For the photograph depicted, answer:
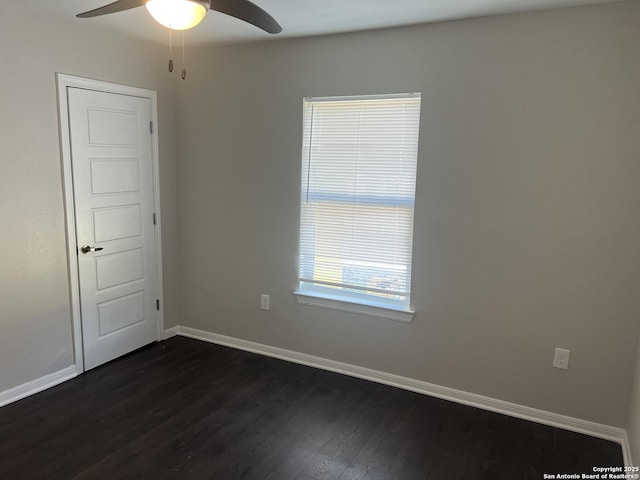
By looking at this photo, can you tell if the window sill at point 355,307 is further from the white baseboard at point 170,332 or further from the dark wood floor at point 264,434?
the white baseboard at point 170,332

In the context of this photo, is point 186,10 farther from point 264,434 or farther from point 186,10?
point 264,434

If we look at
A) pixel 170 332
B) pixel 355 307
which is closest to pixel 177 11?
pixel 355 307

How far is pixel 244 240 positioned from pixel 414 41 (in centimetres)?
191

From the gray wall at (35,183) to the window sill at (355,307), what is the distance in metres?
1.68

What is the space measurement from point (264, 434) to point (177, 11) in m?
2.18

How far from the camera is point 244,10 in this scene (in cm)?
188

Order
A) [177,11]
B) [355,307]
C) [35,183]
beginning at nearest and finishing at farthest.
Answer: [177,11]
[35,183]
[355,307]

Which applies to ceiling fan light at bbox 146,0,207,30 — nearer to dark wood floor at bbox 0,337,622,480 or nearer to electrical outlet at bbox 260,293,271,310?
dark wood floor at bbox 0,337,622,480

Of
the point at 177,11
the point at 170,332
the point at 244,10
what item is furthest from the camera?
the point at 170,332

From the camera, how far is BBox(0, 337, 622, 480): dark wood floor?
91.4 inches

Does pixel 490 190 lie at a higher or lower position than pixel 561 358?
higher

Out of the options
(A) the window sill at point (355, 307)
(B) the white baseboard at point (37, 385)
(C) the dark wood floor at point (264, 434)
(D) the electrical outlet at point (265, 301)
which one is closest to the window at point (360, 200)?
(A) the window sill at point (355, 307)

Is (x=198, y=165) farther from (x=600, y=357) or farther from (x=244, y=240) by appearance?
(x=600, y=357)

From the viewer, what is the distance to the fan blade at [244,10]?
183 centimetres
